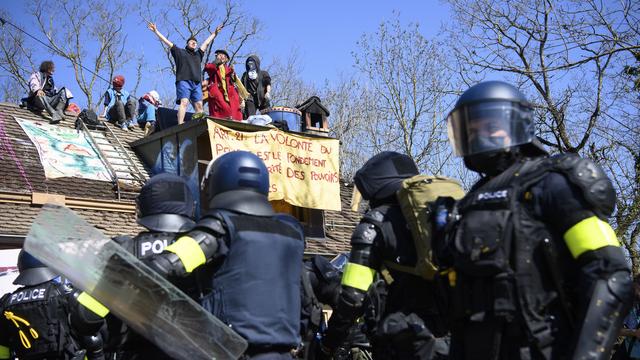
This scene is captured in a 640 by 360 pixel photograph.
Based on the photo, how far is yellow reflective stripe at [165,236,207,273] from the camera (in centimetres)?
397

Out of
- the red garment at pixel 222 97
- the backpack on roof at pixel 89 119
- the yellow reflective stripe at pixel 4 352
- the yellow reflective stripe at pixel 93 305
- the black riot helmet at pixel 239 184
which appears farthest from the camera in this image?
the backpack on roof at pixel 89 119

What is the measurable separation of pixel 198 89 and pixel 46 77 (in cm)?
374

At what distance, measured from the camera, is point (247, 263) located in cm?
417

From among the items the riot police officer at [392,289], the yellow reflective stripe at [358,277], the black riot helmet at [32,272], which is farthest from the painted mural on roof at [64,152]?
the yellow reflective stripe at [358,277]

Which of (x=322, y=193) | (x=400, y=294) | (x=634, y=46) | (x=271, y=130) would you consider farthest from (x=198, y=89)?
(x=400, y=294)

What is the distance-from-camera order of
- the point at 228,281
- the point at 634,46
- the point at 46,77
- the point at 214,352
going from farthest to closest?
the point at 46,77 → the point at 634,46 → the point at 228,281 → the point at 214,352

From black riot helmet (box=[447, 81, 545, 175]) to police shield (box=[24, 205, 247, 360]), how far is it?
150 cm

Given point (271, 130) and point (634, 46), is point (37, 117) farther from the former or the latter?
point (634, 46)

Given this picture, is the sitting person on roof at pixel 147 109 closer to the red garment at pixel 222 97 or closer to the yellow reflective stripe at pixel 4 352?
the red garment at pixel 222 97

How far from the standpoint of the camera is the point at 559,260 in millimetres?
3117

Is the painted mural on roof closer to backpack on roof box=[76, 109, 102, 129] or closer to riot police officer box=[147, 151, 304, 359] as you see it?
backpack on roof box=[76, 109, 102, 129]

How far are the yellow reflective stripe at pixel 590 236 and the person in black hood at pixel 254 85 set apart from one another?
1415cm

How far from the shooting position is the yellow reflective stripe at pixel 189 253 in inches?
156

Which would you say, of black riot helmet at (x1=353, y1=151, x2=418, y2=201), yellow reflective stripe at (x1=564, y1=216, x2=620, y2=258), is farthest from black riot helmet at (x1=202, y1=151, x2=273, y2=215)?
yellow reflective stripe at (x1=564, y1=216, x2=620, y2=258)
